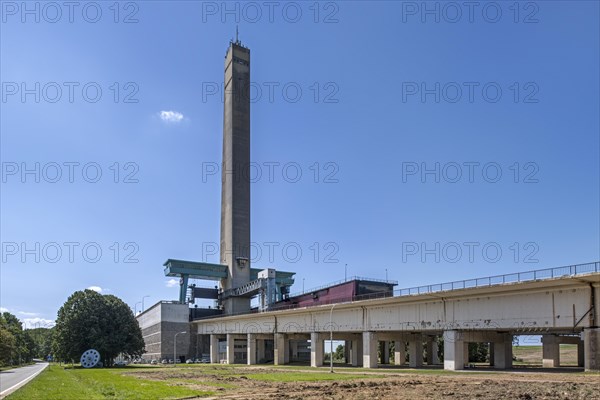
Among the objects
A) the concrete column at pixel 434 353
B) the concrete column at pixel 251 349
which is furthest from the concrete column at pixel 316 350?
the concrete column at pixel 251 349

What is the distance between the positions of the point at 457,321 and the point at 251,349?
48984 mm

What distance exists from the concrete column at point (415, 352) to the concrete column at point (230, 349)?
41.2 metres

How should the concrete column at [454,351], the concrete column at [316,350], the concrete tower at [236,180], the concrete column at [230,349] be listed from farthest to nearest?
the concrete tower at [236,180] → the concrete column at [230,349] → the concrete column at [316,350] → the concrete column at [454,351]

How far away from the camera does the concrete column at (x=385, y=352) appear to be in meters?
89.3

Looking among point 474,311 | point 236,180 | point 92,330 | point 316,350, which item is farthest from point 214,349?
point 474,311

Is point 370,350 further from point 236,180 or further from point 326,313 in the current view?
point 236,180

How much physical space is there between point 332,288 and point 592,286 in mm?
49561

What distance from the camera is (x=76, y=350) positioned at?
86.1 metres

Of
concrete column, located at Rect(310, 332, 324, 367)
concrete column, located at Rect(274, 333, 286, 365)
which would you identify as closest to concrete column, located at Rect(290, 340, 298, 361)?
concrete column, located at Rect(274, 333, 286, 365)

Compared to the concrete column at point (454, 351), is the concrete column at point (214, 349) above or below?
below

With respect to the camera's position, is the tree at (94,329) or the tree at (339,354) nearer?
the tree at (94,329)

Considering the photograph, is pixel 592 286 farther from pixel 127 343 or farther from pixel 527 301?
pixel 127 343

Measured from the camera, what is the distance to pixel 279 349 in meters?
Result: 86.3

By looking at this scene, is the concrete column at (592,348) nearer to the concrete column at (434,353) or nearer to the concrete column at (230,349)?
the concrete column at (434,353)
